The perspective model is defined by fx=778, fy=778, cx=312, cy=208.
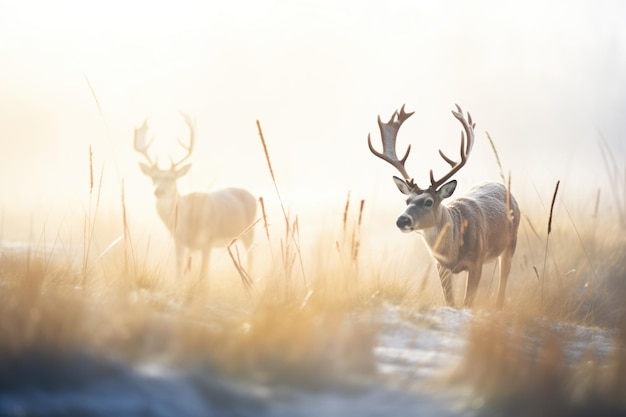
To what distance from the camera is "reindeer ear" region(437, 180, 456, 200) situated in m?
5.70

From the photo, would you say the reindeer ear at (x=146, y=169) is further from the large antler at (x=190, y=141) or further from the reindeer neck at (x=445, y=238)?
the reindeer neck at (x=445, y=238)

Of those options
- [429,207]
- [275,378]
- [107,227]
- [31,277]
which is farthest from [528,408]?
[107,227]

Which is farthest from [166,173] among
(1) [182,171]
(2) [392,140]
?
(2) [392,140]

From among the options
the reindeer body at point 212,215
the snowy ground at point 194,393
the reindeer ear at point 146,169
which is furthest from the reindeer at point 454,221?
the reindeer ear at point 146,169

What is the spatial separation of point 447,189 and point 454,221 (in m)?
0.40

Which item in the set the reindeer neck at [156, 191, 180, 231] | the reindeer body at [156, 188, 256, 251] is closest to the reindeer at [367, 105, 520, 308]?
the reindeer body at [156, 188, 256, 251]

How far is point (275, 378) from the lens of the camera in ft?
9.82

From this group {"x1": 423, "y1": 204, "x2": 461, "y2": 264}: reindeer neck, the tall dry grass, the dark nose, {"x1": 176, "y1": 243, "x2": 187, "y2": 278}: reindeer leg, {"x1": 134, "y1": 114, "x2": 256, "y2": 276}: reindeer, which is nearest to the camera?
the tall dry grass

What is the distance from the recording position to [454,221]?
603 cm

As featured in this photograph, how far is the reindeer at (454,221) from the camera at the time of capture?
5703mm

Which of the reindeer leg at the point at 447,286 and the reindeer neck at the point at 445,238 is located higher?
the reindeer neck at the point at 445,238

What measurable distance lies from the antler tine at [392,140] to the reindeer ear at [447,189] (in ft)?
1.57

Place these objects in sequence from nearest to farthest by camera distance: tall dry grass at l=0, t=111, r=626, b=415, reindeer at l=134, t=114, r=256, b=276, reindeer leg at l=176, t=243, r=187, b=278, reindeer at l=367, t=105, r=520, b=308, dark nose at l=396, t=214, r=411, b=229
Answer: tall dry grass at l=0, t=111, r=626, b=415 < dark nose at l=396, t=214, r=411, b=229 < reindeer at l=367, t=105, r=520, b=308 < reindeer leg at l=176, t=243, r=187, b=278 < reindeer at l=134, t=114, r=256, b=276

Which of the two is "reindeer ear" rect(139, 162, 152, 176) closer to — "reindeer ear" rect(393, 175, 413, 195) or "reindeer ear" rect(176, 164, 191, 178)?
"reindeer ear" rect(176, 164, 191, 178)
